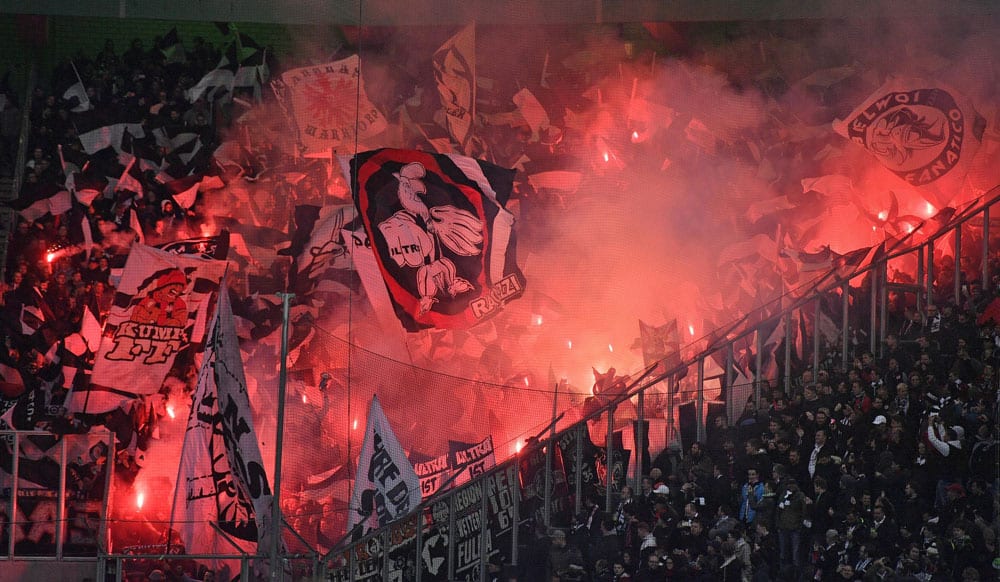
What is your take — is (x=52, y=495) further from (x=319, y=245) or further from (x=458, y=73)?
(x=458, y=73)

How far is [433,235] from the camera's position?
1509 centimetres

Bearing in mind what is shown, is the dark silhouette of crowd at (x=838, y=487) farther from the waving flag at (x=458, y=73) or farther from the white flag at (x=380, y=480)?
the waving flag at (x=458, y=73)

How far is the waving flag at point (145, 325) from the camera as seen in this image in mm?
14039

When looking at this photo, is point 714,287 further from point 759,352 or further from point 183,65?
point 183,65

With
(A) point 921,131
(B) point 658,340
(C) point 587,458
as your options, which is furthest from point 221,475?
(A) point 921,131

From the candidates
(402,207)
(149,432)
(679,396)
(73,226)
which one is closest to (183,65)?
(73,226)

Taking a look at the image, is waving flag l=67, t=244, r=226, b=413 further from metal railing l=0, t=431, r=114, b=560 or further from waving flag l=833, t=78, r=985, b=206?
waving flag l=833, t=78, r=985, b=206

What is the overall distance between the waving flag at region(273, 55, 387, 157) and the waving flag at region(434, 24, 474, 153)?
2.68 ft

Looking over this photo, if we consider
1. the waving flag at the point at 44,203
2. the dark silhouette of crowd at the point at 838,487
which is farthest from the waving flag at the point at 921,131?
the waving flag at the point at 44,203

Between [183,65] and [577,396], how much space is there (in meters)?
6.29

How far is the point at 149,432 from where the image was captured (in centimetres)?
1471

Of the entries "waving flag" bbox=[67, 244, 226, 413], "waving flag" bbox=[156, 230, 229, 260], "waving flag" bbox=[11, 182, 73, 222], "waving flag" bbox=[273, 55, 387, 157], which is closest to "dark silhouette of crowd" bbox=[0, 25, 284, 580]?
"waving flag" bbox=[11, 182, 73, 222]

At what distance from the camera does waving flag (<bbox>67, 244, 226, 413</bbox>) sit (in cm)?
1404

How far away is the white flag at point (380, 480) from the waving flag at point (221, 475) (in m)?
0.88
